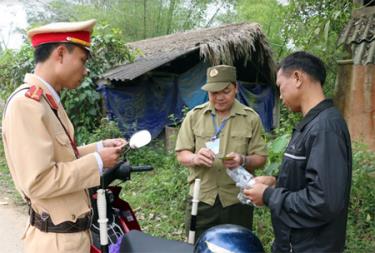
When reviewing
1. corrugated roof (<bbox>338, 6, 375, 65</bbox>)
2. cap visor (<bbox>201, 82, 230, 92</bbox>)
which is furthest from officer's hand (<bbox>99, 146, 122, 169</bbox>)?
corrugated roof (<bbox>338, 6, 375, 65</bbox>)

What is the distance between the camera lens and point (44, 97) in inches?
76.9

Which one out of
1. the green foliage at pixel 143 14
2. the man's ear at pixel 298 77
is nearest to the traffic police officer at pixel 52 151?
the man's ear at pixel 298 77

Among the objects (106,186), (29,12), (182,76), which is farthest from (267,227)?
(29,12)

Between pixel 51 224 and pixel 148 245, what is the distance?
1.64 ft

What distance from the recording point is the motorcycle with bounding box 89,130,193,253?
2102 mm

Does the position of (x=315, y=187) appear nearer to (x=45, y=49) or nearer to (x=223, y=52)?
(x=45, y=49)

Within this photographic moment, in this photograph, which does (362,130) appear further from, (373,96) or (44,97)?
(44,97)

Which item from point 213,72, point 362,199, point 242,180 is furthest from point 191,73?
point 242,180

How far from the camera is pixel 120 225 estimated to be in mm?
2574

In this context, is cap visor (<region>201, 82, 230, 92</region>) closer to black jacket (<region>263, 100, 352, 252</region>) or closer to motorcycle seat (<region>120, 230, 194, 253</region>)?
black jacket (<region>263, 100, 352, 252</region>)

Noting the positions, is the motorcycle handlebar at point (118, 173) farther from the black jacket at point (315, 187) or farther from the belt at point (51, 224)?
the black jacket at point (315, 187)

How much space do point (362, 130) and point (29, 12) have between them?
77.8ft

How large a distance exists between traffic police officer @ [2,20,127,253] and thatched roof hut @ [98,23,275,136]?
640 centimetres

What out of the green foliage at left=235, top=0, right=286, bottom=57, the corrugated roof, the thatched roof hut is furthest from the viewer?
the green foliage at left=235, top=0, right=286, bottom=57
